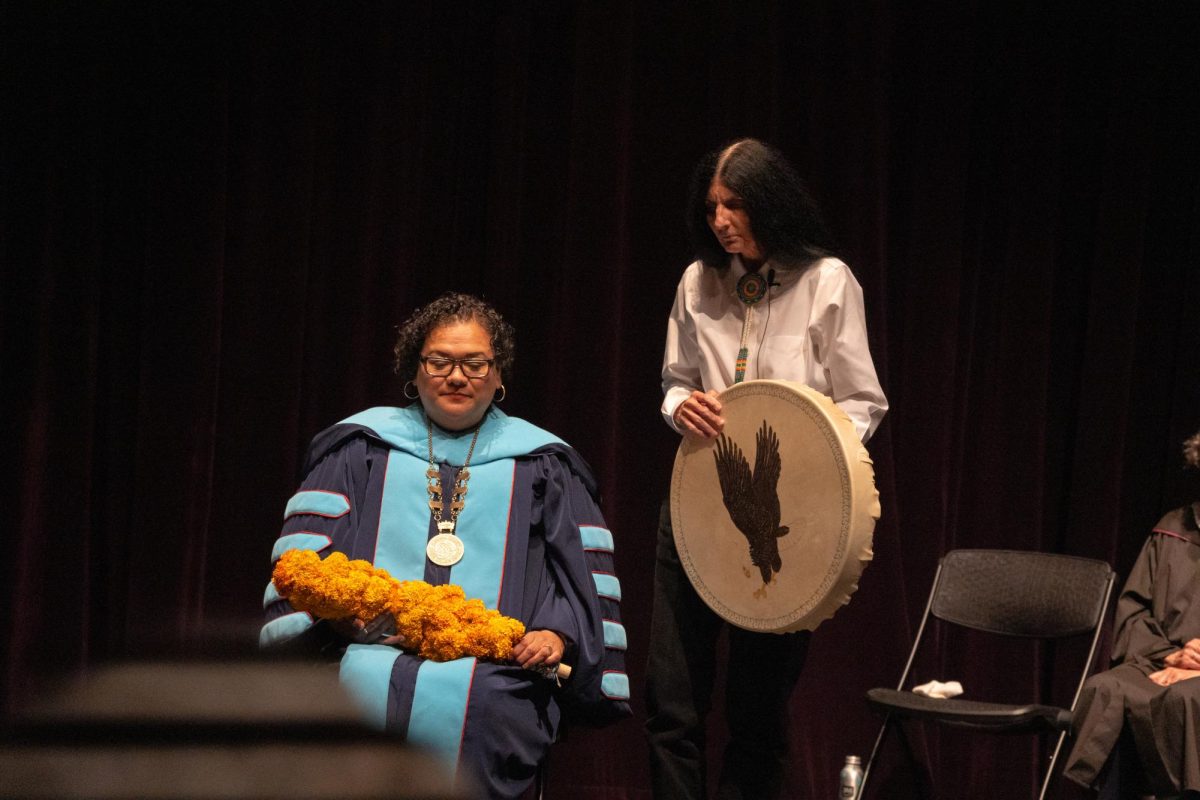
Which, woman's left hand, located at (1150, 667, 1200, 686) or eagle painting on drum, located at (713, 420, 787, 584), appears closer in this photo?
eagle painting on drum, located at (713, 420, 787, 584)

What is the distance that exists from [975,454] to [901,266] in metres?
0.68

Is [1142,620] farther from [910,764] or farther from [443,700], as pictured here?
[443,700]

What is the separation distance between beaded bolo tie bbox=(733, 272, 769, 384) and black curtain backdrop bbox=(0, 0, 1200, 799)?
3.32 feet

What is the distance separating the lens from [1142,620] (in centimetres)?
377

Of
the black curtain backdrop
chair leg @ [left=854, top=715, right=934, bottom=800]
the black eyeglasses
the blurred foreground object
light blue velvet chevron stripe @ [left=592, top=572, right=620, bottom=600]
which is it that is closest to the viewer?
the blurred foreground object

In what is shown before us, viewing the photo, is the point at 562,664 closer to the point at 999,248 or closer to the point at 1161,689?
the point at 1161,689

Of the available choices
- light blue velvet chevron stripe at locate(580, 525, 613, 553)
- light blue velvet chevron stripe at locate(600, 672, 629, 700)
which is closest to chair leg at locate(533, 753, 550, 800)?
light blue velvet chevron stripe at locate(600, 672, 629, 700)

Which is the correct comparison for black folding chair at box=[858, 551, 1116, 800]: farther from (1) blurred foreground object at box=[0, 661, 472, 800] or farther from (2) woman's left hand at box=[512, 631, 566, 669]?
(1) blurred foreground object at box=[0, 661, 472, 800]

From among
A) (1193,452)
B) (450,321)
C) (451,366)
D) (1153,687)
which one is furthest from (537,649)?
(1193,452)

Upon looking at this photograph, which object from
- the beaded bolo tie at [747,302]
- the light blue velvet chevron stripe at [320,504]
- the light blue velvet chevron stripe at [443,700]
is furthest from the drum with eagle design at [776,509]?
the light blue velvet chevron stripe at [320,504]

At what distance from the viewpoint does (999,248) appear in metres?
4.44

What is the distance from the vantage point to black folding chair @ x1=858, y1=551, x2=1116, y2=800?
3680 millimetres

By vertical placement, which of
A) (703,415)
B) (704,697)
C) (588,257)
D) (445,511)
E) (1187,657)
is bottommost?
(704,697)

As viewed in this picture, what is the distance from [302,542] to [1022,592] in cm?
211
